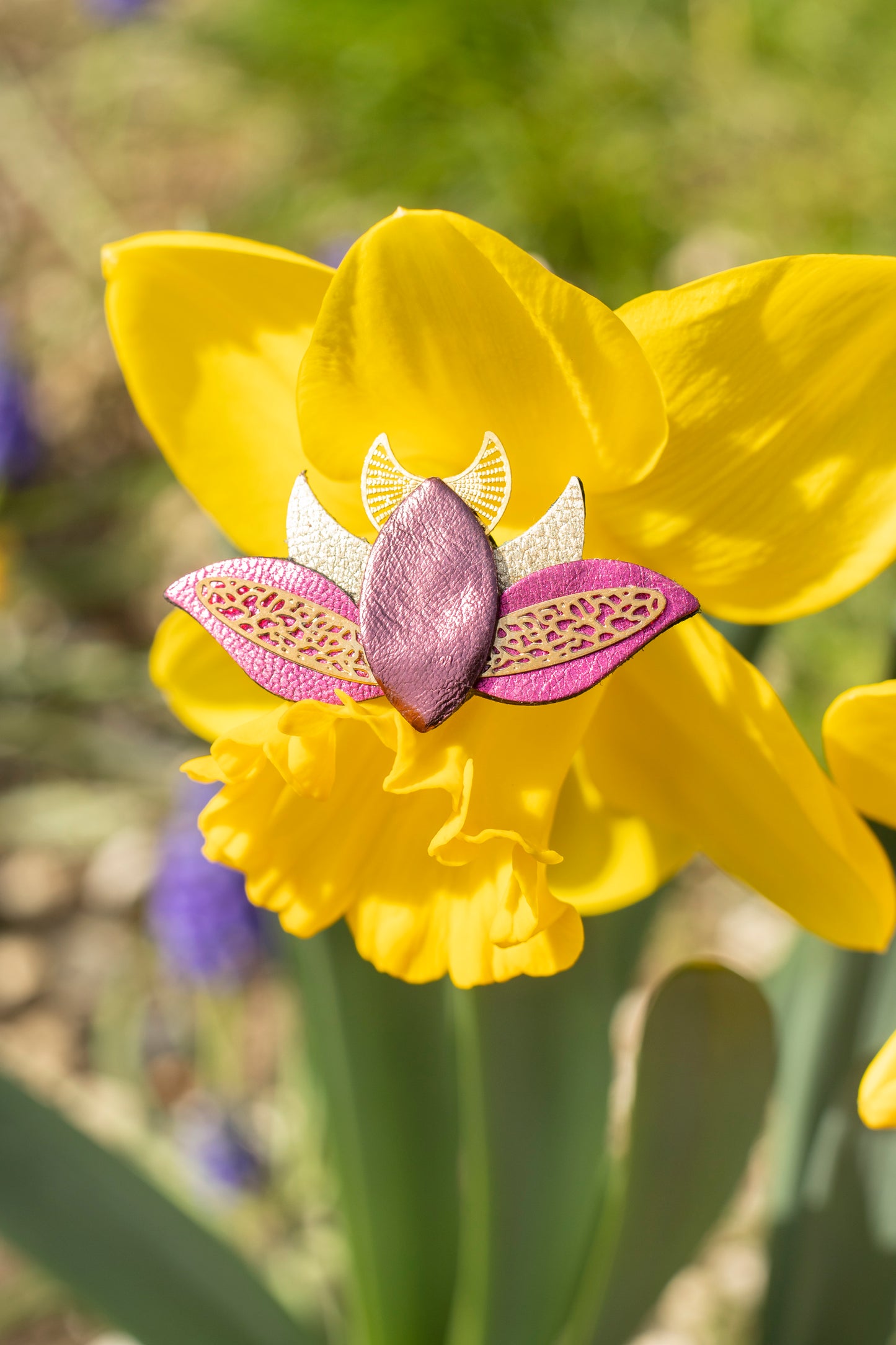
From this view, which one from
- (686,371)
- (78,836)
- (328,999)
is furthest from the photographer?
(78,836)

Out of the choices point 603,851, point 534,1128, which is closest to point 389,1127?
point 534,1128

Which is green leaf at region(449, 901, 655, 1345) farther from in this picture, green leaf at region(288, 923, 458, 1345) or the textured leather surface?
the textured leather surface

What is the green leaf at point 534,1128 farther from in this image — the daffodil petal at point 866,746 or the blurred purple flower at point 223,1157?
the blurred purple flower at point 223,1157

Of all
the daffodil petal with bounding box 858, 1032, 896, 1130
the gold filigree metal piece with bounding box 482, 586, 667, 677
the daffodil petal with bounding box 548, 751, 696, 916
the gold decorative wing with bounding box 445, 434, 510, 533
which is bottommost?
the daffodil petal with bounding box 858, 1032, 896, 1130

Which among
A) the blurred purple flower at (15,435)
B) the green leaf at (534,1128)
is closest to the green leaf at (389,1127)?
the green leaf at (534,1128)

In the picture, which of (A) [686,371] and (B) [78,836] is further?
(B) [78,836]

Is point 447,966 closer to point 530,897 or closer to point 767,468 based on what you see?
point 530,897

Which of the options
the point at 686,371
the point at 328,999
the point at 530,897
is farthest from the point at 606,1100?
the point at 686,371

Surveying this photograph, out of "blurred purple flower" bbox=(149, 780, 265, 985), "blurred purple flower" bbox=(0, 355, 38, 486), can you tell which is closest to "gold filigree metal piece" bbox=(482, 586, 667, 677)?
"blurred purple flower" bbox=(149, 780, 265, 985)
